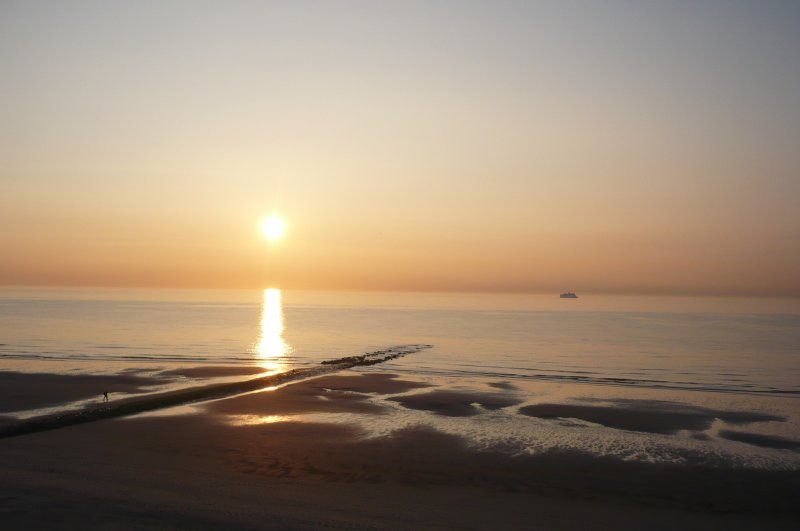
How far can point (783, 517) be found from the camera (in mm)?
15266

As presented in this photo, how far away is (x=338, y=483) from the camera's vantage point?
17266mm

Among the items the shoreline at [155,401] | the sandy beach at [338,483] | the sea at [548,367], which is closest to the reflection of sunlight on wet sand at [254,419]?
the sandy beach at [338,483]

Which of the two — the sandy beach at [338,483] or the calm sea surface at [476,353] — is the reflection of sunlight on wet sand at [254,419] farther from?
the calm sea surface at [476,353]

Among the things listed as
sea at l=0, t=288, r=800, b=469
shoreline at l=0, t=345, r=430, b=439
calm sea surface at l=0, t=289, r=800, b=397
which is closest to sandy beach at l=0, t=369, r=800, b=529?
shoreline at l=0, t=345, r=430, b=439

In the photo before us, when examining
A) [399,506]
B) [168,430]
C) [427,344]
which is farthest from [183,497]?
[427,344]

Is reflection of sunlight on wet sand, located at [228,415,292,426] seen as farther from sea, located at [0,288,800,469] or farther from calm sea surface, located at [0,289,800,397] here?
calm sea surface, located at [0,289,800,397]

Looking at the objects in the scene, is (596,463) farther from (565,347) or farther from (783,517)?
(565,347)

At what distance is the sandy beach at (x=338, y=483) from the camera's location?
14500 mm

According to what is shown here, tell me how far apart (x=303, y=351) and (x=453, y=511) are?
47680mm

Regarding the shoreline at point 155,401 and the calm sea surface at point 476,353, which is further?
the calm sea surface at point 476,353

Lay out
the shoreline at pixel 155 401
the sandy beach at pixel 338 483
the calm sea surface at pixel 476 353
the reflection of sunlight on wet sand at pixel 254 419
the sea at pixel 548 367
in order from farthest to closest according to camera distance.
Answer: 1. the calm sea surface at pixel 476 353
2. the reflection of sunlight on wet sand at pixel 254 419
3. the sea at pixel 548 367
4. the shoreline at pixel 155 401
5. the sandy beach at pixel 338 483

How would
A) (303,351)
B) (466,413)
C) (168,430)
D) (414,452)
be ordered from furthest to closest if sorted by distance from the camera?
(303,351) → (466,413) → (168,430) → (414,452)

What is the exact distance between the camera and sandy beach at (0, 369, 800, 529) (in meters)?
14.5

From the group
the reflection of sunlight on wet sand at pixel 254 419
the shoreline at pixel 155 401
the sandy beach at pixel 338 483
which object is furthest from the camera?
the reflection of sunlight on wet sand at pixel 254 419
